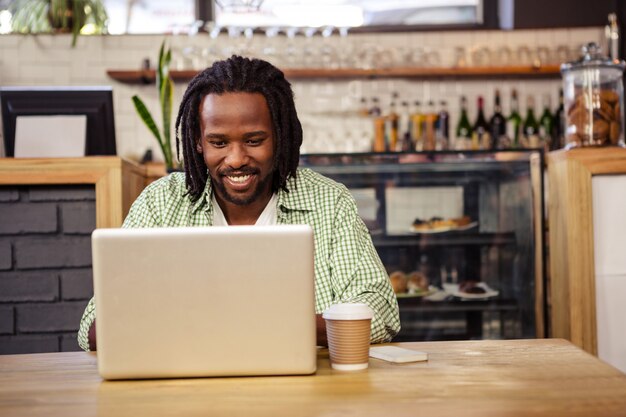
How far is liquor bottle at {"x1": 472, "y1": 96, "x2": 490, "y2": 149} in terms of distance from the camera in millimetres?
4025

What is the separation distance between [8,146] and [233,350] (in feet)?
5.78

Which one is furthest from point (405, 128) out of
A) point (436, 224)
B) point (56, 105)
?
point (56, 105)

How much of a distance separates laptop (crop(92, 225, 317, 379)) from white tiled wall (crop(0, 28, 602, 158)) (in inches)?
122

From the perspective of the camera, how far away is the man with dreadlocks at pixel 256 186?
1.61 meters

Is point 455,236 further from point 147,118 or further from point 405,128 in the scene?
point 405,128

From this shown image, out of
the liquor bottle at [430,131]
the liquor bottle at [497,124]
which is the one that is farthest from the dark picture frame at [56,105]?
the liquor bottle at [497,124]

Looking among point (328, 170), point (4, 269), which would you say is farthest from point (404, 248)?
point (4, 269)

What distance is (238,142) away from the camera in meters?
1.61

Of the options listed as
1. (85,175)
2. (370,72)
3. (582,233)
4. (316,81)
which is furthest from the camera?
(316,81)

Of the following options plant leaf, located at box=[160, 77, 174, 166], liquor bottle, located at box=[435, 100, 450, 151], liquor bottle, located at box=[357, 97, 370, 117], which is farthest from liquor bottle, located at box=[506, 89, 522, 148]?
plant leaf, located at box=[160, 77, 174, 166]

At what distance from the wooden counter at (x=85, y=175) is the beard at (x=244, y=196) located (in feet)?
2.28

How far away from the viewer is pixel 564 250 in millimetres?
2541

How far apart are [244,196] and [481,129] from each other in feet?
8.79

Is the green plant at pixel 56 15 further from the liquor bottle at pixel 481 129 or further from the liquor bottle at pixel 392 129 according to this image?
the liquor bottle at pixel 481 129
